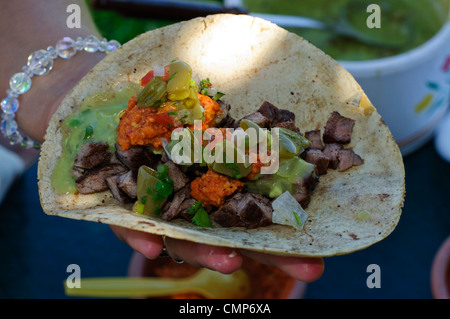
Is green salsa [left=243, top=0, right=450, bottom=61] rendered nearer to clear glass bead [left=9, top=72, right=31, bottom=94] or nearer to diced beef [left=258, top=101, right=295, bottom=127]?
diced beef [left=258, top=101, right=295, bottom=127]

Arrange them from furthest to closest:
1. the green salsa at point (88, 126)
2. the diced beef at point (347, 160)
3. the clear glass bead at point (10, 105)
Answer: the clear glass bead at point (10, 105) → the diced beef at point (347, 160) → the green salsa at point (88, 126)

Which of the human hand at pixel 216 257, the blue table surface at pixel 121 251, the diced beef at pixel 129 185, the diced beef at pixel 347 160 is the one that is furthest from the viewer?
the blue table surface at pixel 121 251

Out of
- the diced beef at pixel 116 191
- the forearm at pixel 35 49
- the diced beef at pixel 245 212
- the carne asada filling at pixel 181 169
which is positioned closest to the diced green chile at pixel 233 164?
the carne asada filling at pixel 181 169

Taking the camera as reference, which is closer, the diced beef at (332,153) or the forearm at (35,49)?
the diced beef at (332,153)

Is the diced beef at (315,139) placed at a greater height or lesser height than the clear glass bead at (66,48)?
lesser

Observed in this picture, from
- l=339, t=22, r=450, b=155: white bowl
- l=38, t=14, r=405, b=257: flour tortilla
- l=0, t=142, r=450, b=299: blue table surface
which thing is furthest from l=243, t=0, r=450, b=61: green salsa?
l=38, t=14, r=405, b=257: flour tortilla

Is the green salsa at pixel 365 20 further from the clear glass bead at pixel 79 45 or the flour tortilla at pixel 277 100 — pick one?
the clear glass bead at pixel 79 45

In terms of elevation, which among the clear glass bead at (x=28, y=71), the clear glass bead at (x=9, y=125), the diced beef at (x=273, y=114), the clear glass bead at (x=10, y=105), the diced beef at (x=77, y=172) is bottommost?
the diced beef at (x=77, y=172)
